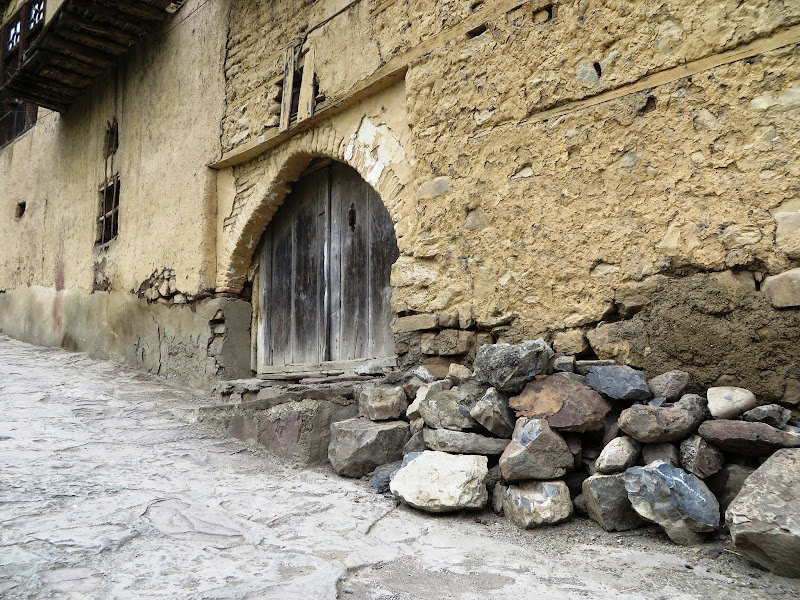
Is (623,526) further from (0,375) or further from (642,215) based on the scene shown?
(0,375)

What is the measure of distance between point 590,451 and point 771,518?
2.52 ft

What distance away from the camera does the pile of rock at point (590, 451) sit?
1.94 metres

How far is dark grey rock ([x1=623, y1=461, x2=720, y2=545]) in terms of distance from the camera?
6.40 feet

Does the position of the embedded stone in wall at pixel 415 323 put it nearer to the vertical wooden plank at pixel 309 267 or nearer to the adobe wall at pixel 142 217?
the vertical wooden plank at pixel 309 267

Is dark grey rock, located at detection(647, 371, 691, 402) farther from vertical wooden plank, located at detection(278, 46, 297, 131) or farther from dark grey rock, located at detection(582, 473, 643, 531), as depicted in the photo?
vertical wooden plank, located at detection(278, 46, 297, 131)

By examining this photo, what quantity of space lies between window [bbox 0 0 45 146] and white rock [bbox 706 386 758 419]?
9432 mm

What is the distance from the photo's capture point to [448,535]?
2.15m

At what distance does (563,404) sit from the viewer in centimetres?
240

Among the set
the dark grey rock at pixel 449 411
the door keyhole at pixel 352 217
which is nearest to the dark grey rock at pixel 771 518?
the dark grey rock at pixel 449 411

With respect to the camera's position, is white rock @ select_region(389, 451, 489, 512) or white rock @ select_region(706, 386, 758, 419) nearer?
white rock @ select_region(706, 386, 758, 419)

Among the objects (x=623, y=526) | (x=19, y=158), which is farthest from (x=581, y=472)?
(x=19, y=158)

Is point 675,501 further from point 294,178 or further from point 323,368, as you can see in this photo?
point 294,178

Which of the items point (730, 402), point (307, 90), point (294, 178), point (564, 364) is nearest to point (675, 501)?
point (730, 402)

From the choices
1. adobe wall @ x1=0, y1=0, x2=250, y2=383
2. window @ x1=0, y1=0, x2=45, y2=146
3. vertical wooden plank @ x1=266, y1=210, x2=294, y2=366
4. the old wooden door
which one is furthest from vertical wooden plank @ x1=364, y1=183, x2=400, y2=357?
window @ x1=0, y1=0, x2=45, y2=146
